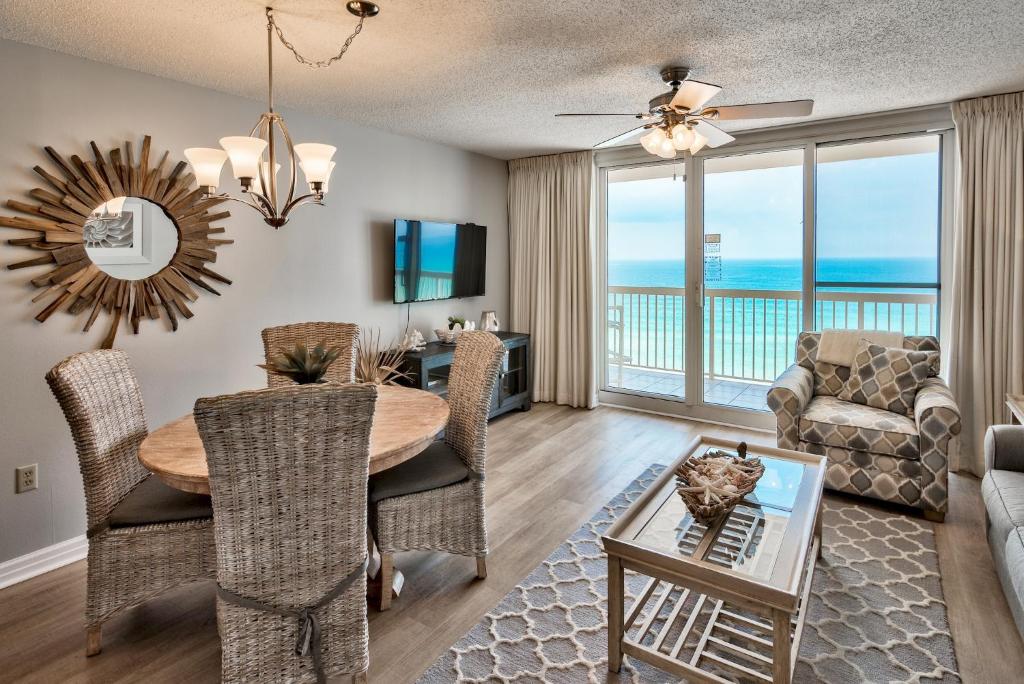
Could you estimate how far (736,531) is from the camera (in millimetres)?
2000

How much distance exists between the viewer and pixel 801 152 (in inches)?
176

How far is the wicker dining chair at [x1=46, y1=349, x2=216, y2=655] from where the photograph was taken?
1979mm

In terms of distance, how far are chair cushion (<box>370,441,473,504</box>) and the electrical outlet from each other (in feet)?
5.47

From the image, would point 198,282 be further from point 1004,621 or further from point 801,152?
point 801,152

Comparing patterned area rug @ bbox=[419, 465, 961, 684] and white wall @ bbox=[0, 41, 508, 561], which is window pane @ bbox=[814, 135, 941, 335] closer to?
patterned area rug @ bbox=[419, 465, 961, 684]

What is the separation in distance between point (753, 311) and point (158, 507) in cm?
464

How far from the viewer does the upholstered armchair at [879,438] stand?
9.63 feet

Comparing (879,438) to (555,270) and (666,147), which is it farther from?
(555,270)

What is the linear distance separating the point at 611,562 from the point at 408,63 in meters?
2.46

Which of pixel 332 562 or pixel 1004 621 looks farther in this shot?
pixel 1004 621

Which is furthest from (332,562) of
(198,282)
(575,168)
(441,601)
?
(575,168)

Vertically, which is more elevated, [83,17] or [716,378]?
[83,17]

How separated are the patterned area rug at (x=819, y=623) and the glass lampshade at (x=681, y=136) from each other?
2.02 metres

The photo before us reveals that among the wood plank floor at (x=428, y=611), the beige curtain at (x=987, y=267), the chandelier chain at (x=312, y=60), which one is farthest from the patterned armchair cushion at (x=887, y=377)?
the chandelier chain at (x=312, y=60)
